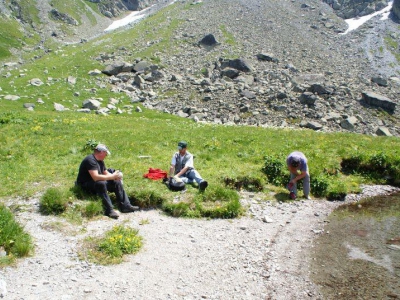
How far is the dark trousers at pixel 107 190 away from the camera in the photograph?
13.4 meters

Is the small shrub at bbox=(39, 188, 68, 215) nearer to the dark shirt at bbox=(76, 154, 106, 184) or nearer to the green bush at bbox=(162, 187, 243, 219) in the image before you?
the dark shirt at bbox=(76, 154, 106, 184)

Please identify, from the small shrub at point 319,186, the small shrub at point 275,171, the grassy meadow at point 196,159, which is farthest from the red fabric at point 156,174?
the small shrub at point 319,186

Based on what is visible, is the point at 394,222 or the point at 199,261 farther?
the point at 394,222

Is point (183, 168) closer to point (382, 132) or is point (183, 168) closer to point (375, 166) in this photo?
point (375, 166)

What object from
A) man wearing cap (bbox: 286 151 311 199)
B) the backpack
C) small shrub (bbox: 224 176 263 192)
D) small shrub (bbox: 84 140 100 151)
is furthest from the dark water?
small shrub (bbox: 84 140 100 151)

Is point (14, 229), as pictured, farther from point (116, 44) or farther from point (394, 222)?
point (116, 44)

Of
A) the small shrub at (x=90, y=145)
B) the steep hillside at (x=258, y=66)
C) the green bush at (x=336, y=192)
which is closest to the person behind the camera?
the green bush at (x=336, y=192)

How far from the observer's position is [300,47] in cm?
8381

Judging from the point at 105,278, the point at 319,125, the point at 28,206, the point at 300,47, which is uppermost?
the point at 300,47

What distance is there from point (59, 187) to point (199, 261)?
7115 mm

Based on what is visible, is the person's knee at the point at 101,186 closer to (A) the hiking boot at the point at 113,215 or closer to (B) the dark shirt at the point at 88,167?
(B) the dark shirt at the point at 88,167

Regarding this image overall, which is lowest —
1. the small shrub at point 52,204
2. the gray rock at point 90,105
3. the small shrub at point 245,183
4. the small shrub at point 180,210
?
the small shrub at point 245,183

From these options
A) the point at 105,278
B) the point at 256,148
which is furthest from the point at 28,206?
the point at 256,148

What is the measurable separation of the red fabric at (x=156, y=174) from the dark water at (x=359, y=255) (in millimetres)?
7377
